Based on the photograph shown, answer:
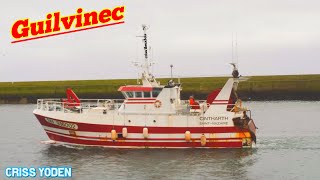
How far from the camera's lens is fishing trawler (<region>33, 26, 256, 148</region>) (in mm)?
31328

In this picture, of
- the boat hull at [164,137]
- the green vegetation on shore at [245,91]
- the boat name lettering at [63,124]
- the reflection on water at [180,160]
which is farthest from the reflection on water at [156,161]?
the green vegetation on shore at [245,91]

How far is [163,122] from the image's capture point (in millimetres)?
31328

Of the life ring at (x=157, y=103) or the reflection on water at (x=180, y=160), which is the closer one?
the reflection on water at (x=180, y=160)

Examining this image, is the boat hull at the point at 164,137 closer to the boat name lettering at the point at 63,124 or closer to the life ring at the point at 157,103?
the boat name lettering at the point at 63,124

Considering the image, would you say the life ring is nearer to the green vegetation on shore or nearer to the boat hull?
the boat hull

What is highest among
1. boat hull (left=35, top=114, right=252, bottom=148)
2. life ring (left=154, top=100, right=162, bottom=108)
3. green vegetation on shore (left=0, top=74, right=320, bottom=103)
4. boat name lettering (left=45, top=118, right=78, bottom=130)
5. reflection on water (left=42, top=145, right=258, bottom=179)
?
green vegetation on shore (left=0, top=74, right=320, bottom=103)

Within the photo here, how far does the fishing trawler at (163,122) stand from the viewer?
31.3m

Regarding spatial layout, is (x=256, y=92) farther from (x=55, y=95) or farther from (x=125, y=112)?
(x=125, y=112)

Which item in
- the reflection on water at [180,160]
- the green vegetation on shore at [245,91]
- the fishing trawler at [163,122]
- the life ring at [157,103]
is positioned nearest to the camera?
the reflection on water at [180,160]

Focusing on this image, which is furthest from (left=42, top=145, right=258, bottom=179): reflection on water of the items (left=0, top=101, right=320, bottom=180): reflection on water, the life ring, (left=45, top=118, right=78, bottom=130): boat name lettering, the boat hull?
the life ring

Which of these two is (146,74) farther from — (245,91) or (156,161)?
(245,91)

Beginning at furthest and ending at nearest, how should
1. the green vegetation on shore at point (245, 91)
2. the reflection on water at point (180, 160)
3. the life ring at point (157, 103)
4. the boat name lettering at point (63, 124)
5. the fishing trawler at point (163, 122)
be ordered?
the green vegetation on shore at point (245, 91) < the boat name lettering at point (63, 124) < the life ring at point (157, 103) < the fishing trawler at point (163, 122) < the reflection on water at point (180, 160)

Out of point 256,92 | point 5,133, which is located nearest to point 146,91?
point 5,133

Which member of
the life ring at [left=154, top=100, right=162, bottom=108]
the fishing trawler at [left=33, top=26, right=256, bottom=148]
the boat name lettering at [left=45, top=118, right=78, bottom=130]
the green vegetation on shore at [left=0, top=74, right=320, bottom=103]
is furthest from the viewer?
the green vegetation on shore at [left=0, top=74, right=320, bottom=103]
